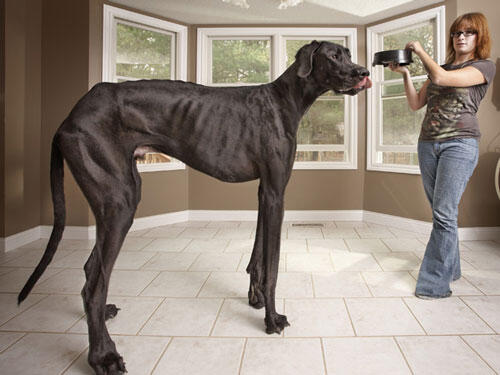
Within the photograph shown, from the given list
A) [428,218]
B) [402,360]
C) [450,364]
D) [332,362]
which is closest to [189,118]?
[332,362]

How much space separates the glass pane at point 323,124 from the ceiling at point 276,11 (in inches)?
40.8

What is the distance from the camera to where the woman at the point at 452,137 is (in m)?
2.32

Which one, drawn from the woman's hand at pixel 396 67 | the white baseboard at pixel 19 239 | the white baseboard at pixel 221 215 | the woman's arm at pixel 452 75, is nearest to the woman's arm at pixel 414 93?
the woman's hand at pixel 396 67

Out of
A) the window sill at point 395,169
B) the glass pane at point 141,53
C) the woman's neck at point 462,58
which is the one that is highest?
the glass pane at point 141,53

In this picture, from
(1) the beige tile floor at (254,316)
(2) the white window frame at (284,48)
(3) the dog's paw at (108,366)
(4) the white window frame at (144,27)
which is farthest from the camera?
(2) the white window frame at (284,48)

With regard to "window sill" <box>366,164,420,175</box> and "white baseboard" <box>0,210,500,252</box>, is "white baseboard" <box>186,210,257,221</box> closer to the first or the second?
"white baseboard" <box>0,210,500,252</box>

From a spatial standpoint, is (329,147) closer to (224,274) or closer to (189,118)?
(224,274)

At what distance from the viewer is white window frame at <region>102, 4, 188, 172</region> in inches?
160

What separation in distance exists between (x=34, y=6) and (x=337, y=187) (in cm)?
397

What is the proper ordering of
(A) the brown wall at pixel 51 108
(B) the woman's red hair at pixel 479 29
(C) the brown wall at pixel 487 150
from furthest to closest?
(C) the brown wall at pixel 487 150 < (A) the brown wall at pixel 51 108 < (B) the woman's red hair at pixel 479 29

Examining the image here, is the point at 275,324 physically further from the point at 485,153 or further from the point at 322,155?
the point at 322,155

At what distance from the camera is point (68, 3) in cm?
389

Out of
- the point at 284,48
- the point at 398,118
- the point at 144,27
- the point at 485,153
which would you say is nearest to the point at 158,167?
the point at 144,27

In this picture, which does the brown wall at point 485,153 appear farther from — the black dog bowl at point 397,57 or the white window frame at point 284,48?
the black dog bowl at point 397,57
